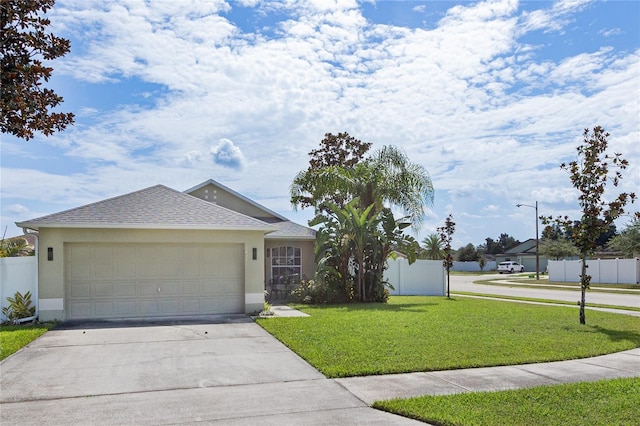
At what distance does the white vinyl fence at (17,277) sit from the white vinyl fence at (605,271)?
3225cm

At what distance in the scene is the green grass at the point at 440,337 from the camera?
895 cm

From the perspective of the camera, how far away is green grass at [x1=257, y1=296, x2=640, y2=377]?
8.95m

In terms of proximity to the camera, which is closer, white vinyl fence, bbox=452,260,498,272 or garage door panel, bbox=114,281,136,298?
garage door panel, bbox=114,281,136,298

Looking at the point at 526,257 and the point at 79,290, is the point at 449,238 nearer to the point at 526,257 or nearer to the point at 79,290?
the point at 79,290

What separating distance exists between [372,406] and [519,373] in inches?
114

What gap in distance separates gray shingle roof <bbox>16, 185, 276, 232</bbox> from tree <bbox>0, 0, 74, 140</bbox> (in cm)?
953

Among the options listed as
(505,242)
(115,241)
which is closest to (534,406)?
(115,241)

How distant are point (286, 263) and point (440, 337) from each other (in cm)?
1141

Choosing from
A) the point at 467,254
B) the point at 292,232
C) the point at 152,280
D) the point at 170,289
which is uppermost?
the point at 292,232

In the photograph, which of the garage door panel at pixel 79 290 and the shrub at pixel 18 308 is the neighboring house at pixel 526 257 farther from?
the shrub at pixel 18 308

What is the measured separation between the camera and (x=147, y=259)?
15141 mm

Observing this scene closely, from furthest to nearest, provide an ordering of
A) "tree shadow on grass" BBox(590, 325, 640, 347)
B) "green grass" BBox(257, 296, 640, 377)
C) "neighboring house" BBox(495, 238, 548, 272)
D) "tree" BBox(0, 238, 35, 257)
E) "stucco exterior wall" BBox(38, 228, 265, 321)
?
"neighboring house" BBox(495, 238, 548, 272)
"tree" BBox(0, 238, 35, 257)
"stucco exterior wall" BBox(38, 228, 265, 321)
"tree shadow on grass" BBox(590, 325, 640, 347)
"green grass" BBox(257, 296, 640, 377)

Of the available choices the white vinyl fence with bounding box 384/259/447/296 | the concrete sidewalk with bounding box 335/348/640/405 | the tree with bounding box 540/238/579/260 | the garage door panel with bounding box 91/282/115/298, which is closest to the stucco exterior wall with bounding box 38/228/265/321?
the garage door panel with bounding box 91/282/115/298

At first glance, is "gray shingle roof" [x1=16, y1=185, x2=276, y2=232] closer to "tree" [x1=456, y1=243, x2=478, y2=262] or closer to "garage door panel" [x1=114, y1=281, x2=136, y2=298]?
"garage door panel" [x1=114, y1=281, x2=136, y2=298]
